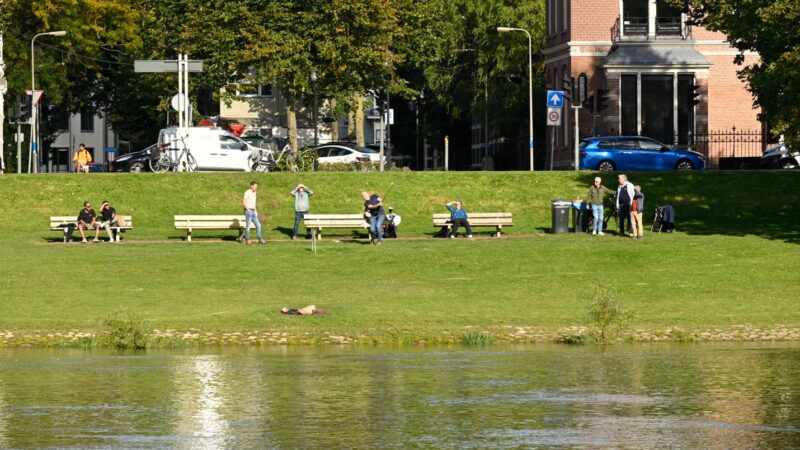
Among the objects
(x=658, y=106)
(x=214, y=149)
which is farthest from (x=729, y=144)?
(x=214, y=149)

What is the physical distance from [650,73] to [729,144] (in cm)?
476

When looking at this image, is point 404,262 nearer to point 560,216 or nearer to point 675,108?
point 560,216

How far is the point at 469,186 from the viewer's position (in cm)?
5234

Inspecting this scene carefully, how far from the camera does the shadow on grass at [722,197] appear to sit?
160ft

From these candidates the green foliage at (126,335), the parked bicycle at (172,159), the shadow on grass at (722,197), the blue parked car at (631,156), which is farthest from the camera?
the blue parked car at (631,156)

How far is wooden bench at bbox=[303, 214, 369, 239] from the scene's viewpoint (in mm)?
45562

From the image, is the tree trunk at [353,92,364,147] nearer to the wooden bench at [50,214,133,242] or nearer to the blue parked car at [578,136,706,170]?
the blue parked car at [578,136,706,170]

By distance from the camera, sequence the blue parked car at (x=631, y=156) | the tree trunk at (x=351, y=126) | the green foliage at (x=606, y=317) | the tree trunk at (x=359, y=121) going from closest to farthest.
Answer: the green foliage at (x=606, y=317), the blue parked car at (x=631, y=156), the tree trunk at (x=359, y=121), the tree trunk at (x=351, y=126)

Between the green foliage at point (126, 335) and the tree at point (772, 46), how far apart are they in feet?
64.3

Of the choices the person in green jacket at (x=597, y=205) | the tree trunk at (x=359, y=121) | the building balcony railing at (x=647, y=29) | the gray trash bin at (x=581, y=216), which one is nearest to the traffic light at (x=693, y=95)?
the building balcony railing at (x=647, y=29)

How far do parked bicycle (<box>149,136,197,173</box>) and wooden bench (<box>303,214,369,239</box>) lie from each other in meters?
12.8

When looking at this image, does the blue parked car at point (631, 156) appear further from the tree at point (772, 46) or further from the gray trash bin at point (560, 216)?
the gray trash bin at point (560, 216)

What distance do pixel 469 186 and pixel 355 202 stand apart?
3.83 meters

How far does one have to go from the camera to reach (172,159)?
57.8 meters
